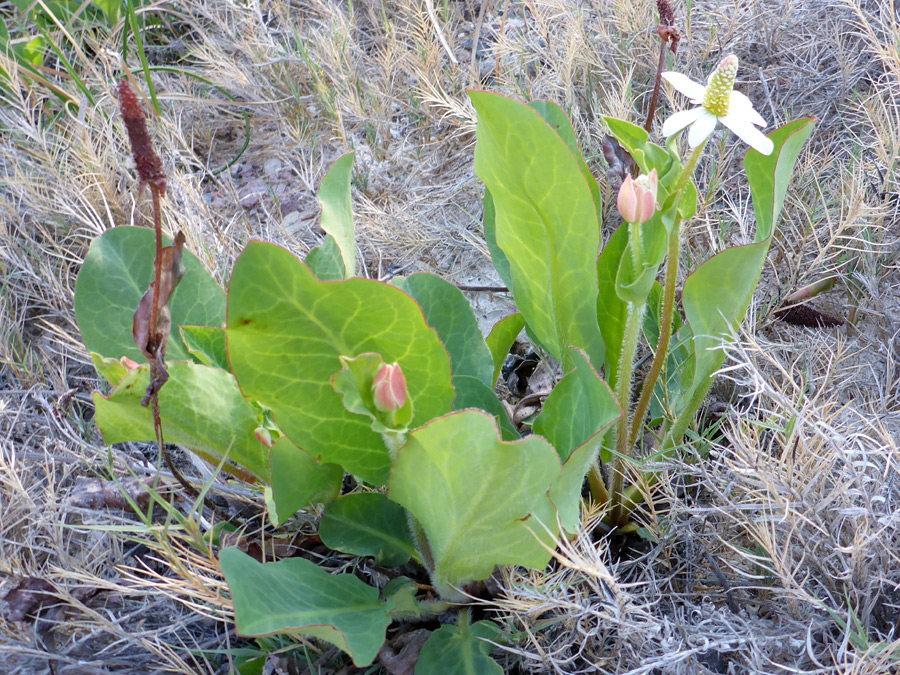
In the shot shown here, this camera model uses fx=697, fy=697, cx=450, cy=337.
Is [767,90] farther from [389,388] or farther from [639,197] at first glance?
[389,388]

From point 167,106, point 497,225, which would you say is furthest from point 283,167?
point 497,225

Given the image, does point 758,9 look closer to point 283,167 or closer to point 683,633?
point 283,167

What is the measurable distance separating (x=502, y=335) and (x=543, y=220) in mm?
327

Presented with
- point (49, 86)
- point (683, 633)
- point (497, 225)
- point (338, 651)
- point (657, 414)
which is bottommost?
point (338, 651)

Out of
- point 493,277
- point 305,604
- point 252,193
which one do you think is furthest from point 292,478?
point 252,193

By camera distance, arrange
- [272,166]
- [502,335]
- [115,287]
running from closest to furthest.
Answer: [115,287] < [502,335] < [272,166]

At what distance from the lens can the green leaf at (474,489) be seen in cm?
96

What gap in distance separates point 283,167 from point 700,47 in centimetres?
148

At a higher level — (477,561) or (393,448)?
(393,448)

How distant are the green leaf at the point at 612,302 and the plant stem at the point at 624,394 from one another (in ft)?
0.26

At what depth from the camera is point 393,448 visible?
1104 millimetres

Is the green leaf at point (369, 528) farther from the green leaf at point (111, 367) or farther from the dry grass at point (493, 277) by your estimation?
the green leaf at point (111, 367)

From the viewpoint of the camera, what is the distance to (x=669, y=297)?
Result: 4.02 ft

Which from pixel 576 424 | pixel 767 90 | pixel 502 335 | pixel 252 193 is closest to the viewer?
pixel 576 424
